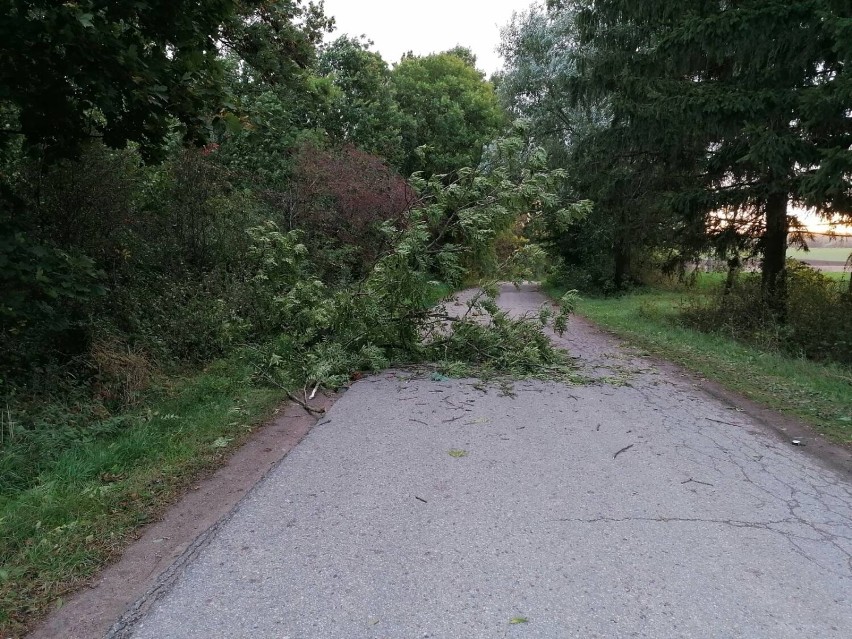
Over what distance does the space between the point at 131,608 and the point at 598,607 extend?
239cm

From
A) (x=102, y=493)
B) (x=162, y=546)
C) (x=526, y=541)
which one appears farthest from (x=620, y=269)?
(x=162, y=546)

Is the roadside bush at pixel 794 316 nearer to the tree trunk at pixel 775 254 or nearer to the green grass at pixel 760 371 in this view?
the tree trunk at pixel 775 254

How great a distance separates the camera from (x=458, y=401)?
7152 mm

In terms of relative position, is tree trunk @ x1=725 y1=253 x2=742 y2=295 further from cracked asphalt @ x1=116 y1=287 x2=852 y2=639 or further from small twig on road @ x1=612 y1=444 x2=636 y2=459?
small twig on road @ x1=612 y1=444 x2=636 y2=459

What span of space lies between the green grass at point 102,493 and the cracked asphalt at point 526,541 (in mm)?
582

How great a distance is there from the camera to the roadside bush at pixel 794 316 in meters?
11.4

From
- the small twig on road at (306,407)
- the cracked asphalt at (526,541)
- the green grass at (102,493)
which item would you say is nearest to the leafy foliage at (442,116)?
the small twig on road at (306,407)

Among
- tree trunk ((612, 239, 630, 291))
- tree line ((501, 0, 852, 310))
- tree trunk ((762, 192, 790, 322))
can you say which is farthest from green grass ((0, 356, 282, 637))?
tree trunk ((612, 239, 630, 291))

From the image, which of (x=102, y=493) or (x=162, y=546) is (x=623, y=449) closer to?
(x=162, y=546)

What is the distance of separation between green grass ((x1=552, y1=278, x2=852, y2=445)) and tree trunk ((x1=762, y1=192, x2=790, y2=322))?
75.9 inches

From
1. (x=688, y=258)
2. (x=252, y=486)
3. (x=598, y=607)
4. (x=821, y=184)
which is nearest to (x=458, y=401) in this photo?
(x=252, y=486)

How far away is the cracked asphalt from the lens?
2.92 metres

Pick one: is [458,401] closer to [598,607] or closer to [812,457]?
[812,457]

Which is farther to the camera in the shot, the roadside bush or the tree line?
the roadside bush
